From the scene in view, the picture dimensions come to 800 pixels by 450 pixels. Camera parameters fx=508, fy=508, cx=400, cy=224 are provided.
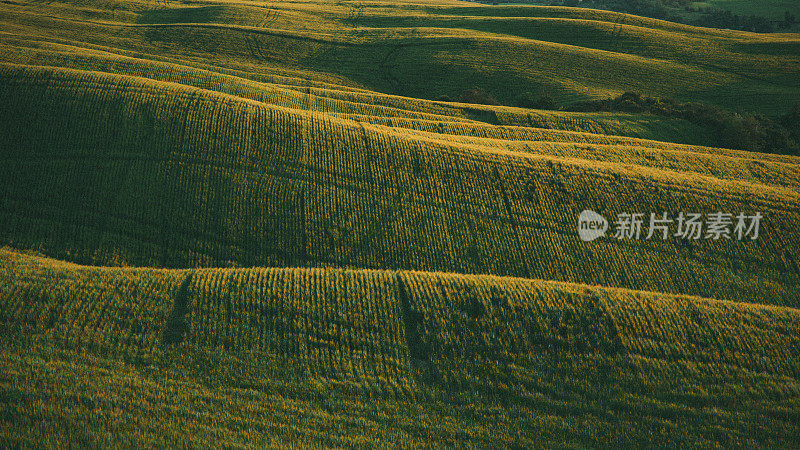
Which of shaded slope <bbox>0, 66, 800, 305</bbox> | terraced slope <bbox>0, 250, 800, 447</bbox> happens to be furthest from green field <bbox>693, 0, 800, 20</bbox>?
terraced slope <bbox>0, 250, 800, 447</bbox>

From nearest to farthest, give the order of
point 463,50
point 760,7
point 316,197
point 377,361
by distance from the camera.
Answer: point 377,361, point 316,197, point 463,50, point 760,7

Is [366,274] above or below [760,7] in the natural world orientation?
below

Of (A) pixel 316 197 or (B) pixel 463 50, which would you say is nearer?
(A) pixel 316 197

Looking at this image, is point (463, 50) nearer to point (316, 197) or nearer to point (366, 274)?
point (316, 197)

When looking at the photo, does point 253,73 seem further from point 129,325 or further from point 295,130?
point 129,325

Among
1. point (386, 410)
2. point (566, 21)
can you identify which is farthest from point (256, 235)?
point (566, 21)

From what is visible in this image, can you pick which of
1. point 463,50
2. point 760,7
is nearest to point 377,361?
point 463,50

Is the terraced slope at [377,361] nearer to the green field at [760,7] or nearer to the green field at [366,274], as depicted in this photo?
the green field at [366,274]

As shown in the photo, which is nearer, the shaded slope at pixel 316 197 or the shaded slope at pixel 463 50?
the shaded slope at pixel 316 197

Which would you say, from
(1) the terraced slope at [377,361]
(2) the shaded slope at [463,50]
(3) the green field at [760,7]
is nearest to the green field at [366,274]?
(1) the terraced slope at [377,361]
